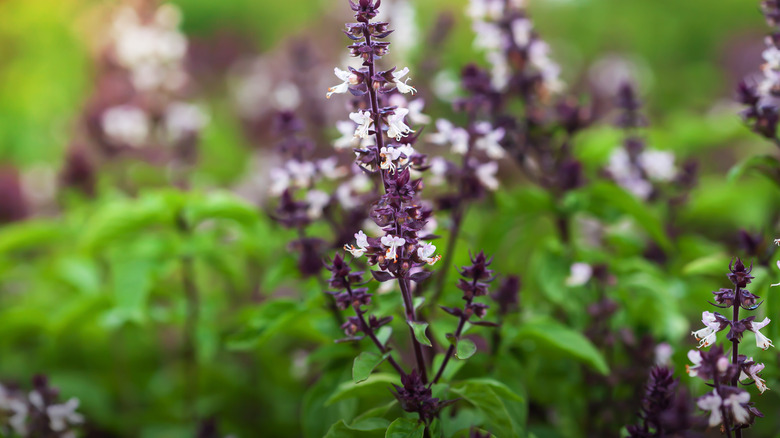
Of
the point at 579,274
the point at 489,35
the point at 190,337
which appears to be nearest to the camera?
the point at 579,274

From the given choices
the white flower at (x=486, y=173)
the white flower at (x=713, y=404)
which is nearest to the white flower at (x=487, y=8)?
the white flower at (x=486, y=173)

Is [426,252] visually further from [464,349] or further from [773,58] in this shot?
[773,58]

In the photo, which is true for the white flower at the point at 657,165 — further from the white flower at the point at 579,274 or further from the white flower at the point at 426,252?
the white flower at the point at 426,252

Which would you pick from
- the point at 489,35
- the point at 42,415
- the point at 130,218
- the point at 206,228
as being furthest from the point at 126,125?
the point at 489,35

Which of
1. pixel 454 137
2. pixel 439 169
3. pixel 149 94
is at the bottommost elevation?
pixel 439 169

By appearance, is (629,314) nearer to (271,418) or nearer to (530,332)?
(530,332)

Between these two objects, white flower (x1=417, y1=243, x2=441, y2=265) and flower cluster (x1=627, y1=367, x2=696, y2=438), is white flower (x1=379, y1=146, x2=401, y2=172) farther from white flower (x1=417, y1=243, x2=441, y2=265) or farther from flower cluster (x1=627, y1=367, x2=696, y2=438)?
flower cluster (x1=627, y1=367, x2=696, y2=438)
